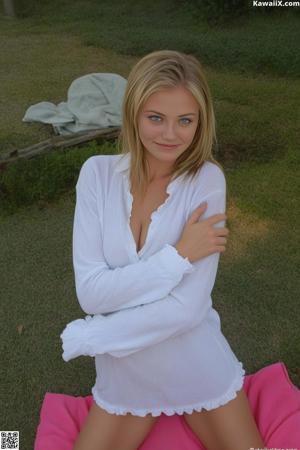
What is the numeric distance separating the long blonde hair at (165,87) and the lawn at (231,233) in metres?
1.25

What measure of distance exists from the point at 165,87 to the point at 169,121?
0.10 m

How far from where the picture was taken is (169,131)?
1.67 m

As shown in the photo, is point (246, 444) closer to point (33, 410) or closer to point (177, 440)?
point (177, 440)

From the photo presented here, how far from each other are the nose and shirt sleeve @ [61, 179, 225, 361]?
39cm

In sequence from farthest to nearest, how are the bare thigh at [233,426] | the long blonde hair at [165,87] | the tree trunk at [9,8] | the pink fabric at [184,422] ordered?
1. the tree trunk at [9,8]
2. the pink fabric at [184,422]
3. the bare thigh at [233,426]
4. the long blonde hair at [165,87]

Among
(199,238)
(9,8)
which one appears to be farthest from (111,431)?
(9,8)

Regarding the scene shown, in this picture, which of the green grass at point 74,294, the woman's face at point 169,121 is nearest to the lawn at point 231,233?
the green grass at point 74,294

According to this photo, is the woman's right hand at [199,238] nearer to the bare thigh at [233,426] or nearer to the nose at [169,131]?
the nose at [169,131]

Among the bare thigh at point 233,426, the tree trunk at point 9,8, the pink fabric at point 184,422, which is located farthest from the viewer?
the tree trunk at point 9,8

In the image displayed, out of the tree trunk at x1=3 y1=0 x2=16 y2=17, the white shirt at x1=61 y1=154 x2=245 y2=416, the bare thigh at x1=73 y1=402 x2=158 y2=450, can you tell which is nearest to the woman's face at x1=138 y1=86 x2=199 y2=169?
the white shirt at x1=61 y1=154 x2=245 y2=416

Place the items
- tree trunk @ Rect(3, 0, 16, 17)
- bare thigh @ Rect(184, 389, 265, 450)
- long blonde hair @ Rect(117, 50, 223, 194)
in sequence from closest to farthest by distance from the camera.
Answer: long blonde hair @ Rect(117, 50, 223, 194), bare thigh @ Rect(184, 389, 265, 450), tree trunk @ Rect(3, 0, 16, 17)

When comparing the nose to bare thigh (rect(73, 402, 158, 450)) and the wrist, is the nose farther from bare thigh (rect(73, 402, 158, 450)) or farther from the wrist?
bare thigh (rect(73, 402, 158, 450))

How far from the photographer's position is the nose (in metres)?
1.67

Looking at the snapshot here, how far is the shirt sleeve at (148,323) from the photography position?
1669mm
